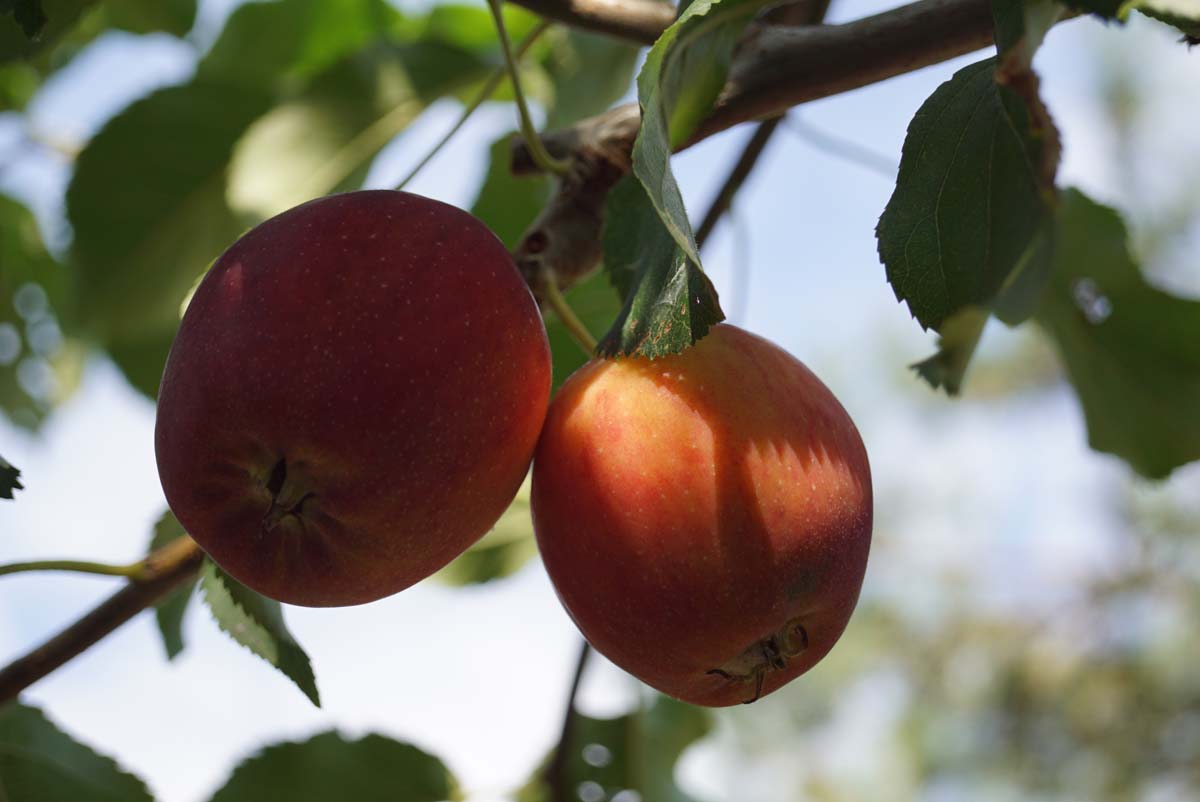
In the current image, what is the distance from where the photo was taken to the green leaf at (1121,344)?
102 centimetres

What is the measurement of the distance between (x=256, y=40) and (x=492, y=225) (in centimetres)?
50

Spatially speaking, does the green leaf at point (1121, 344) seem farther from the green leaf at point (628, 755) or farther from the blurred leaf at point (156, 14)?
the blurred leaf at point (156, 14)

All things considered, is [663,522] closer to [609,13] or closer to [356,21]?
[609,13]

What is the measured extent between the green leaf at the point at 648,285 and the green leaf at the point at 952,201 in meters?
0.11

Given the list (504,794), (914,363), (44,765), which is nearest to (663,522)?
(914,363)

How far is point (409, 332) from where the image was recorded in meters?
0.57

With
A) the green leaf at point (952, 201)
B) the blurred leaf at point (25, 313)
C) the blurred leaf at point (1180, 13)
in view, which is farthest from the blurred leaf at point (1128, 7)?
the blurred leaf at point (25, 313)

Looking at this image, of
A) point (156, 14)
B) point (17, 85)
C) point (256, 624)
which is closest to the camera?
point (256, 624)

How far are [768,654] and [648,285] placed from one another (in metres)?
0.21

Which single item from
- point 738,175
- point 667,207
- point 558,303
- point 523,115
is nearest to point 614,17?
point 523,115

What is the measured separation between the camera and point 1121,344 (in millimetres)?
1041

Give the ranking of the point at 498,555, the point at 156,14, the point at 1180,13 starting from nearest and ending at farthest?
the point at 1180,13 → the point at 498,555 → the point at 156,14

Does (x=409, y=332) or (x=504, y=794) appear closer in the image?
(x=409, y=332)

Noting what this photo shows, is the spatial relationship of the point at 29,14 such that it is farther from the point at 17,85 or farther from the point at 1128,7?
the point at 17,85
